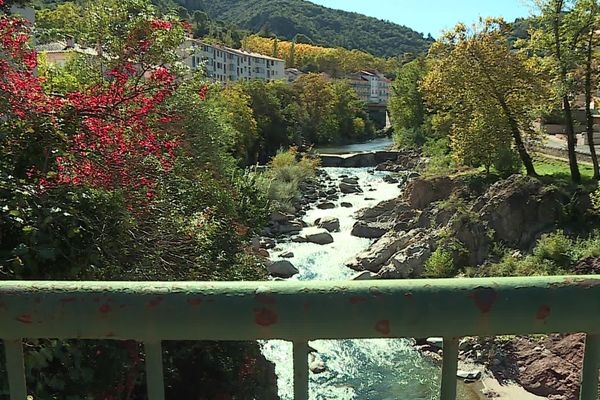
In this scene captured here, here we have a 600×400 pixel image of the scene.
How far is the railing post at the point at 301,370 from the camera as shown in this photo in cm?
115

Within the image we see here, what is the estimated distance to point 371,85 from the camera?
11038 cm

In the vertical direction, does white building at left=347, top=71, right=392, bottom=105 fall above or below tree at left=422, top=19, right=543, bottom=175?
above

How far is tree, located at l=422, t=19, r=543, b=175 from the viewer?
22.1 m

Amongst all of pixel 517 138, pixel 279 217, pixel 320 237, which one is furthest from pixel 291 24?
pixel 517 138

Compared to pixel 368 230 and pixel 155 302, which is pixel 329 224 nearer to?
pixel 368 230

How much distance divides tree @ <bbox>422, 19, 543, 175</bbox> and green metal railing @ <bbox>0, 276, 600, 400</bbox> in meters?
22.5

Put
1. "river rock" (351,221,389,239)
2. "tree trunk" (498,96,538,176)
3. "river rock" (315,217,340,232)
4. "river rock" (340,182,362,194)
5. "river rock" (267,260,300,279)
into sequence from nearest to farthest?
"river rock" (267,260,300,279)
"tree trunk" (498,96,538,176)
"river rock" (351,221,389,239)
"river rock" (315,217,340,232)
"river rock" (340,182,362,194)

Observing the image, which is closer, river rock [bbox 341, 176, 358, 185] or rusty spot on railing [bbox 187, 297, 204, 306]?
rusty spot on railing [bbox 187, 297, 204, 306]

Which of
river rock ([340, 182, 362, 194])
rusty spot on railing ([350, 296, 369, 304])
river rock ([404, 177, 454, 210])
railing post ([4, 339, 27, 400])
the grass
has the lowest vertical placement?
river rock ([340, 182, 362, 194])

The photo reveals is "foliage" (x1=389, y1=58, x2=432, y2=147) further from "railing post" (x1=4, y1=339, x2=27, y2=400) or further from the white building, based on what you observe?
the white building

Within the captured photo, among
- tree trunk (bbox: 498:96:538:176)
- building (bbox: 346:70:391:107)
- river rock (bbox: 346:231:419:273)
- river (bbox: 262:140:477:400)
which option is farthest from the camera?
Result: building (bbox: 346:70:391:107)

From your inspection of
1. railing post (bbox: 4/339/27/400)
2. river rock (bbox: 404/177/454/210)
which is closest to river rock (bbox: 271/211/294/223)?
river rock (bbox: 404/177/454/210)

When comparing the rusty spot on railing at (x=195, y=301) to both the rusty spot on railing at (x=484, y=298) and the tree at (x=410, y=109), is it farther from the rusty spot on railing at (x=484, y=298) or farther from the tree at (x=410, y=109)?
the tree at (x=410, y=109)

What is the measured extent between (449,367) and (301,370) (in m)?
0.31
